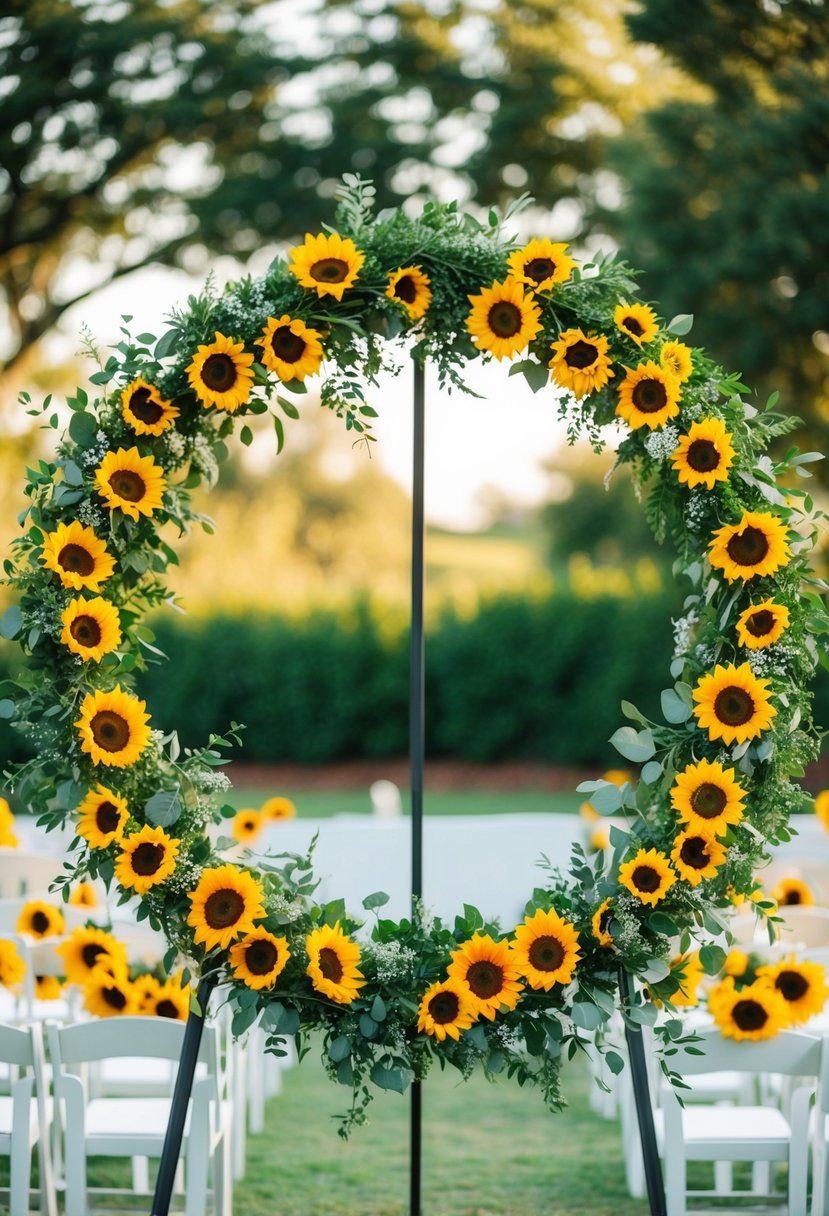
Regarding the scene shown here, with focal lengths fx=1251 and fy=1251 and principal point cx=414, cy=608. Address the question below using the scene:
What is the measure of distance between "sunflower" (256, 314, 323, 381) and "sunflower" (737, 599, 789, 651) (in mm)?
1218

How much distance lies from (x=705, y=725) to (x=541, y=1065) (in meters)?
0.89

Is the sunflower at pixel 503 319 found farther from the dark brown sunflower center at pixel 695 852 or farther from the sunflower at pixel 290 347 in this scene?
the dark brown sunflower center at pixel 695 852

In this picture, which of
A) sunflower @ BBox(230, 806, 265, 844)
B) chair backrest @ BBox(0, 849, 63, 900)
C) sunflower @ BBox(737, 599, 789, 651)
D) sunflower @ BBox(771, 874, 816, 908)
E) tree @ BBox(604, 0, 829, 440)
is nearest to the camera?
sunflower @ BBox(737, 599, 789, 651)

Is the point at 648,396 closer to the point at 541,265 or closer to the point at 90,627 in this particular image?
the point at 541,265

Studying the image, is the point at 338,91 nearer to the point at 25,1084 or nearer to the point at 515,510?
the point at 25,1084

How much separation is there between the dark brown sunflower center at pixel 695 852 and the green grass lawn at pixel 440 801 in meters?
7.76

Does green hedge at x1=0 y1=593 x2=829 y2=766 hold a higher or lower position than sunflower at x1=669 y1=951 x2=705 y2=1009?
higher

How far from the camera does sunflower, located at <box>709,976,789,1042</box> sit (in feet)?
9.91

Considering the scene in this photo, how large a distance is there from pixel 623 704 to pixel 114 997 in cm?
167

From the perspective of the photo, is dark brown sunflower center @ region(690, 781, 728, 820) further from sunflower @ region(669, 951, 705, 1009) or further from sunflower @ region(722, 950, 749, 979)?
sunflower @ region(722, 950, 749, 979)

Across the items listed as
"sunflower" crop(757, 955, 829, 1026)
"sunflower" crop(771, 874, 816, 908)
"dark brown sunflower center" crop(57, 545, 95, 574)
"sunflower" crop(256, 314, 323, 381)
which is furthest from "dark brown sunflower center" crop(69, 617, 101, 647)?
"sunflower" crop(771, 874, 816, 908)

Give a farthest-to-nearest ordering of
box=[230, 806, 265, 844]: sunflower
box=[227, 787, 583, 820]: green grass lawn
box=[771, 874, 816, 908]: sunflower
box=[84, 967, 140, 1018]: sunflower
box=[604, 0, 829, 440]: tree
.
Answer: box=[227, 787, 583, 820]: green grass lawn < box=[604, 0, 829, 440]: tree < box=[230, 806, 265, 844]: sunflower < box=[771, 874, 816, 908]: sunflower < box=[84, 967, 140, 1018]: sunflower

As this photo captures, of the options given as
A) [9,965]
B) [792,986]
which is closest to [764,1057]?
[792,986]

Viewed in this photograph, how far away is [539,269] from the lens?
10.1 feet
